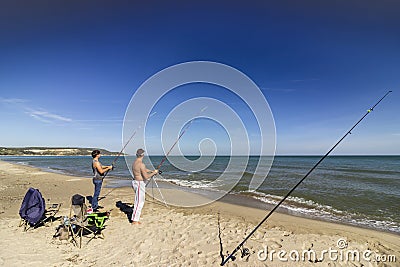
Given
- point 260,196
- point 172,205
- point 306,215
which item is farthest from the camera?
point 260,196

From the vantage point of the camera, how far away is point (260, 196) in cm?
1238

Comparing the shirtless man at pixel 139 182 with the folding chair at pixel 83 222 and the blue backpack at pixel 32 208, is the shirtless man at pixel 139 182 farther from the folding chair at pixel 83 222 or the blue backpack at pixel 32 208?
the blue backpack at pixel 32 208

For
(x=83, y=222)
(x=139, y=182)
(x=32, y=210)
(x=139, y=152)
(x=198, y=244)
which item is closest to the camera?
(x=198, y=244)

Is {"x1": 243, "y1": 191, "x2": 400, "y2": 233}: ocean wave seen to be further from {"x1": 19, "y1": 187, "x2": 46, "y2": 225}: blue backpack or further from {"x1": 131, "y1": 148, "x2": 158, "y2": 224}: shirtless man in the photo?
{"x1": 19, "y1": 187, "x2": 46, "y2": 225}: blue backpack

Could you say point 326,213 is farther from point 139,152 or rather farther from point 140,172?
point 139,152

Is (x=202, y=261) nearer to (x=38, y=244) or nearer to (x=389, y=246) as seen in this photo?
(x=38, y=244)

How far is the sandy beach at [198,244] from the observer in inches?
173

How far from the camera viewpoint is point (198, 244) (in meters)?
5.14

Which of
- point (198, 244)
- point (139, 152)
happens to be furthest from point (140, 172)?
point (198, 244)

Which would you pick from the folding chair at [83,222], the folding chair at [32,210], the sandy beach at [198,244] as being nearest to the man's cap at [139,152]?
the folding chair at [83,222]

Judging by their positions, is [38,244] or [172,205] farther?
[172,205]

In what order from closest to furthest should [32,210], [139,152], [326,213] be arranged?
[32,210]
[139,152]
[326,213]

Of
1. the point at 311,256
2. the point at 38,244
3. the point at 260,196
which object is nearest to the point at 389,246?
the point at 311,256

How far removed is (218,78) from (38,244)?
7773 millimetres
